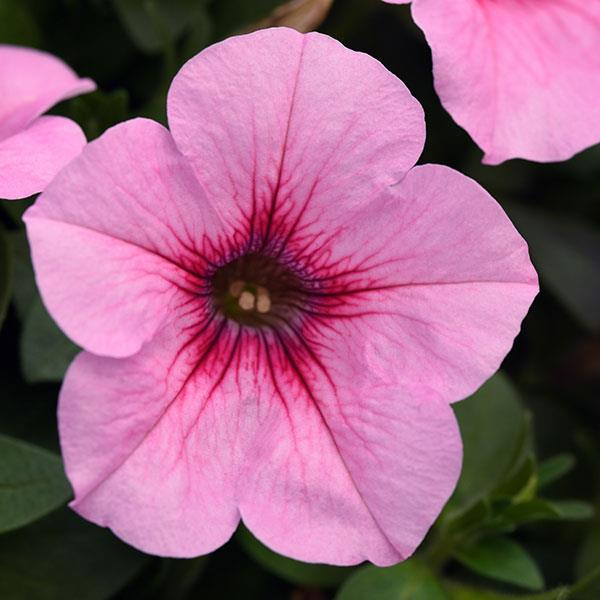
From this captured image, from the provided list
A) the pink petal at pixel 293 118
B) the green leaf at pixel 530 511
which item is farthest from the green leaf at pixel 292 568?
the pink petal at pixel 293 118

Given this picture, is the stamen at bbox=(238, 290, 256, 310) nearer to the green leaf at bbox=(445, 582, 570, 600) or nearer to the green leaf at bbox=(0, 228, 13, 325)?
the green leaf at bbox=(0, 228, 13, 325)

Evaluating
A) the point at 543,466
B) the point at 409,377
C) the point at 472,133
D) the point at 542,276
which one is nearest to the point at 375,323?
the point at 409,377

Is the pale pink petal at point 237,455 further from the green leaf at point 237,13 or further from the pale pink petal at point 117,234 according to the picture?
the green leaf at point 237,13

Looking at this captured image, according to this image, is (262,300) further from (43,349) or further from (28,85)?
(28,85)

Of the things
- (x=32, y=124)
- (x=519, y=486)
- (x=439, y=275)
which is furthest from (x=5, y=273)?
(x=519, y=486)

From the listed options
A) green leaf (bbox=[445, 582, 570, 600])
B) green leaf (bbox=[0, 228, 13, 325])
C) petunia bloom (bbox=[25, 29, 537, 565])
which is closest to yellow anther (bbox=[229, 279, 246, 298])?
petunia bloom (bbox=[25, 29, 537, 565])

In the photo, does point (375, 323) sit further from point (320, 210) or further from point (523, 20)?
point (523, 20)
